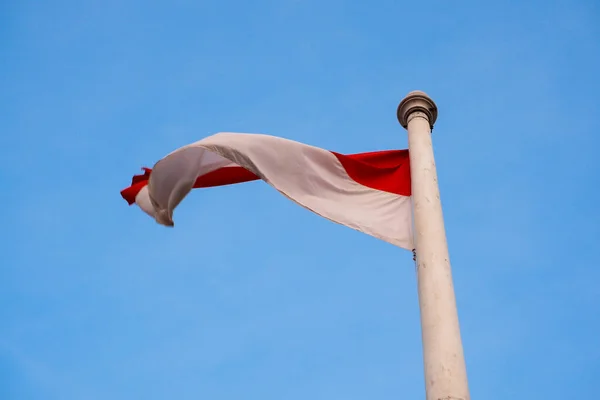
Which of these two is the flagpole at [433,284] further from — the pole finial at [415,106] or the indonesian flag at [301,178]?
the indonesian flag at [301,178]

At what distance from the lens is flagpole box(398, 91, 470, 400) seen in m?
8.13

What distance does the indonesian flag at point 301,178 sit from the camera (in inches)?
432

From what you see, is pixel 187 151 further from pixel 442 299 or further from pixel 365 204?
pixel 442 299

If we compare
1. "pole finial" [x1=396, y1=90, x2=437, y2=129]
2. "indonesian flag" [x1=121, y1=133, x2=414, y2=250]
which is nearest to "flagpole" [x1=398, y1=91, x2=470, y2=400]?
"pole finial" [x1=396, y1=90, x2=437, y2=129]

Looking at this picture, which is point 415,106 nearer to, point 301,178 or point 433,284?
point 301,178

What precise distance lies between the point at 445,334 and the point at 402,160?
4.33 m

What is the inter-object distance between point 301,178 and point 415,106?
6.90ft

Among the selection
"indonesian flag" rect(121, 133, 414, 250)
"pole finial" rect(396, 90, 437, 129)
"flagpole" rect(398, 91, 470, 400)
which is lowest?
"flagpole" rect(398, 91, 470, 400)

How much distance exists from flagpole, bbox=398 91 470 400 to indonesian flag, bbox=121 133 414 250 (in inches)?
28.3

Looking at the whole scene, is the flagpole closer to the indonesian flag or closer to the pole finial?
the pole finial

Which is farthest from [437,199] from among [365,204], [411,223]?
[365,204]

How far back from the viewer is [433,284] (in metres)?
9.09

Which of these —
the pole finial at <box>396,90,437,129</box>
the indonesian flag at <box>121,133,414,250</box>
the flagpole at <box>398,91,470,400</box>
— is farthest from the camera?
the pole finial at <box>396,90,437,129</box>

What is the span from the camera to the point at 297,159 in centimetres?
1185
